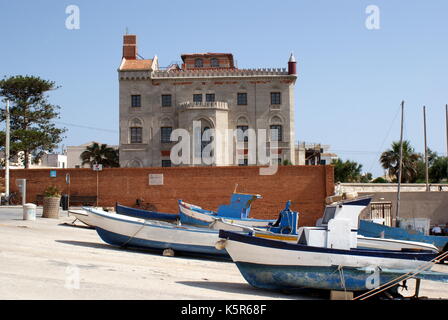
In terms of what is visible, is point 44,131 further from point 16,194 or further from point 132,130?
point 16,194

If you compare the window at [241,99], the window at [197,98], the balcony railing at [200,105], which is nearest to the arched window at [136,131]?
the balcony railing at [200,105]

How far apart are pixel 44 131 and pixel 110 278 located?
4772cm

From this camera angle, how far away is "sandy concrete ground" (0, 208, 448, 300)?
462 inches

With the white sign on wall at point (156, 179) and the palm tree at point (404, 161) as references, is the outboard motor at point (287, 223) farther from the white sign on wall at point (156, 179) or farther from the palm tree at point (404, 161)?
the palm tree at point (404, 161)

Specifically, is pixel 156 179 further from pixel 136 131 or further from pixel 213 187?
pixel 136 131

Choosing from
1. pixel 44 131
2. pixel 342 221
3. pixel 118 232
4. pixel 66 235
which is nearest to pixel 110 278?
pixel 342 221

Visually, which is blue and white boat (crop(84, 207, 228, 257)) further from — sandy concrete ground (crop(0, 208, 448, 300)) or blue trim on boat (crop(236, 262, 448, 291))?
blue trim on boat (crop(236, 262, 448, 291))

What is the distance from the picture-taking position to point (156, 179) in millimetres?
36125

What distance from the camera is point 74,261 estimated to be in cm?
1584

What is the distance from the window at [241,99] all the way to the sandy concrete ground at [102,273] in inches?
1628

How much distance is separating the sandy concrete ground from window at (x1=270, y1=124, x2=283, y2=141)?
41191 millimetres

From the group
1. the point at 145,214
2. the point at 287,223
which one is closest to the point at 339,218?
the point at 287,223

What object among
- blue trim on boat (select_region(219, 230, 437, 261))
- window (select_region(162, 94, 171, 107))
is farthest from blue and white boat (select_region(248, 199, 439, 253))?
window (select_region(162, 94, 171, 107))

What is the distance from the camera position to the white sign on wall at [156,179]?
3612 cm
